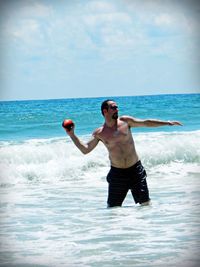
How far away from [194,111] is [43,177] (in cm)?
1409

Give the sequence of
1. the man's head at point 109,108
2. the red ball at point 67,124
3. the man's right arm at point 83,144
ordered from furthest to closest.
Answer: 1. the man's head at point 109,108
2. the man's right arm at point 83,144
3. the red ball at point 67,124

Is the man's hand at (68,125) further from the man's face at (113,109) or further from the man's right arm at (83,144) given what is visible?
the man's face at (113,109)

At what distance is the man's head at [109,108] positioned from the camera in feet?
18.7

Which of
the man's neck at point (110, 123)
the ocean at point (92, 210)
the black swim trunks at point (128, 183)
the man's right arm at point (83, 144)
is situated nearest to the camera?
the ocean at point (92, 210)

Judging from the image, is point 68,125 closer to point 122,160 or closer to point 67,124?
point 67,124

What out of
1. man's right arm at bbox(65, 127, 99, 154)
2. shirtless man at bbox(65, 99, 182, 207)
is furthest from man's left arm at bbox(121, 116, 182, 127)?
man's right arm at bbox(65, 127, 99, 154)

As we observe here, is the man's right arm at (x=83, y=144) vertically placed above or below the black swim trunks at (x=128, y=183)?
above

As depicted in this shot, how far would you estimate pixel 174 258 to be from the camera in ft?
13.5

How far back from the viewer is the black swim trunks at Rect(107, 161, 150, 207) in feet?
20.1

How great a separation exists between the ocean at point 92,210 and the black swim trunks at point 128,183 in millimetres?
155

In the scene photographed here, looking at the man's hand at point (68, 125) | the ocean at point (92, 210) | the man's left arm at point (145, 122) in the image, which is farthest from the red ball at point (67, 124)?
the ocean at point (92, 210)

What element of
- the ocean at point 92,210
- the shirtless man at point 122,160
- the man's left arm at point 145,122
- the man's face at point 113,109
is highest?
the man's face at point 113,109

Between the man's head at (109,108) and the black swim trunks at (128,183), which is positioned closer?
the man's head at (109,108)

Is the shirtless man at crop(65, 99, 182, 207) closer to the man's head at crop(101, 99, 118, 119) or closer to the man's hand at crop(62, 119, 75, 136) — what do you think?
the man's head at crop(101, 99, 118, 119)
